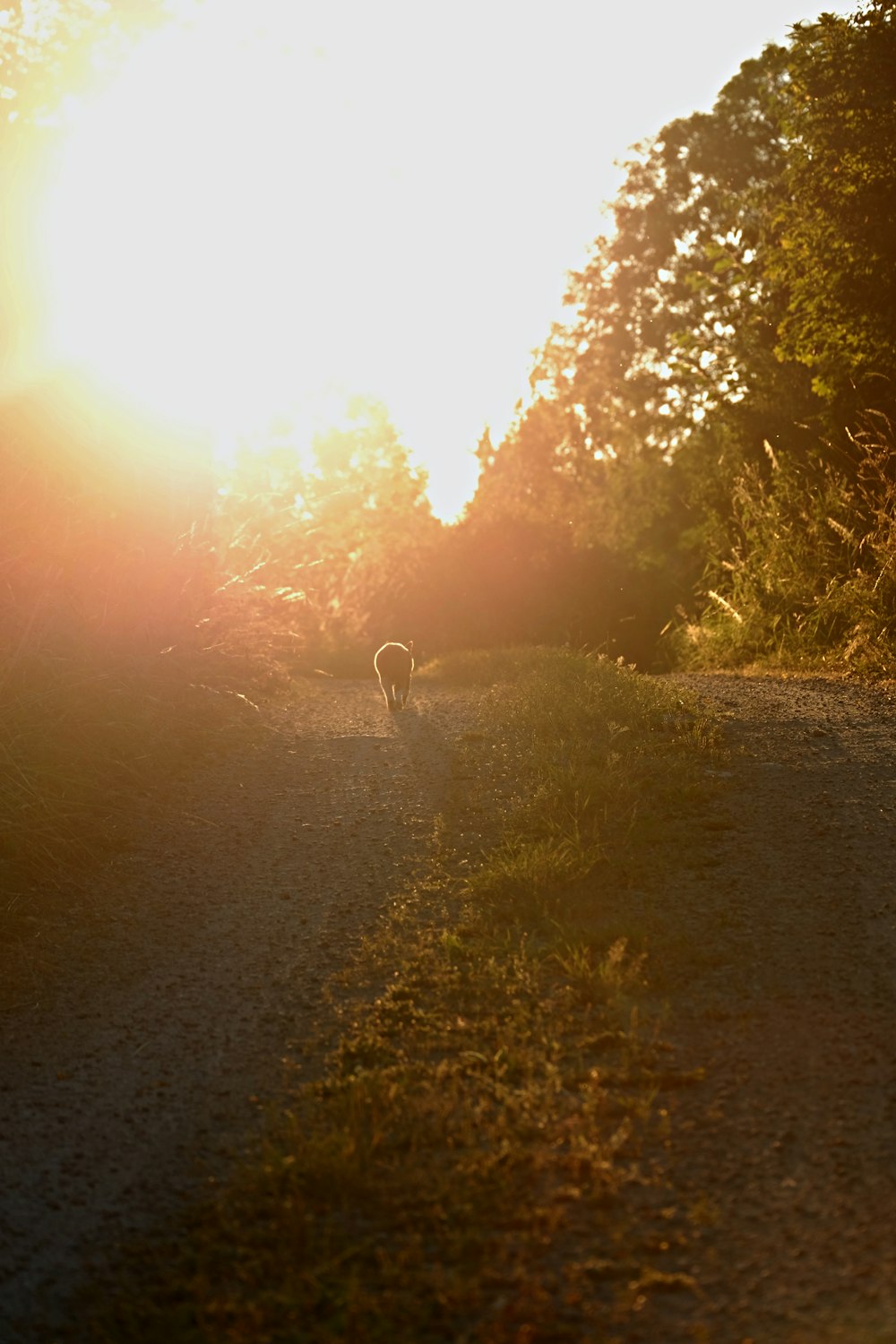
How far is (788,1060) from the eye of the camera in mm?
4348

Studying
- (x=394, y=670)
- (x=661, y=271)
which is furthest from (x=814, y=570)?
(x=661, y=271)

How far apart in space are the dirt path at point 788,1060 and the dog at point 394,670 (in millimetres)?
6469

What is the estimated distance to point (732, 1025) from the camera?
4676mm

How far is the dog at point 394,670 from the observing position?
14203mm

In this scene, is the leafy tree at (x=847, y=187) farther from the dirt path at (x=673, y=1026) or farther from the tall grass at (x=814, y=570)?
the dirt path at (x=673, y=1026)

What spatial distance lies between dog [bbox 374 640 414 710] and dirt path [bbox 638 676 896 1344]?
21.2 feet

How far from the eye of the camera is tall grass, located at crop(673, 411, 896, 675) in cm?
1352

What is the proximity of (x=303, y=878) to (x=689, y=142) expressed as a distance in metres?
36.6

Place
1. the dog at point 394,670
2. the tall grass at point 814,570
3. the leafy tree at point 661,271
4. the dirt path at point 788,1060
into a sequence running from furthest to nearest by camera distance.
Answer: the leafy tree at point 661,271, the dog at point 394,670, the tall grass at point 814,570, the dirt path at point 788,1060

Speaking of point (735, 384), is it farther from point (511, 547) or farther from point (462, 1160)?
point (462, 1160)

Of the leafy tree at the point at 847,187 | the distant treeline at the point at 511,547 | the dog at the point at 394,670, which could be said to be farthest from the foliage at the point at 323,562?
the leafy tree at the point at 847,187

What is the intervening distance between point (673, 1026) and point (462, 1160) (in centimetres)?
119

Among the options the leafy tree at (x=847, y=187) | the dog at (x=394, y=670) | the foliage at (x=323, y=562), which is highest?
the leafy tree at (x=847, y=187)

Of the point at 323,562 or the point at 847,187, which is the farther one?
the point at 323,562
